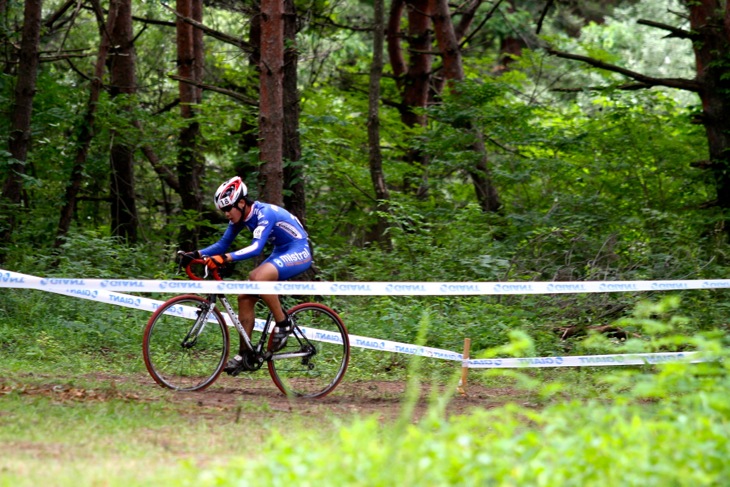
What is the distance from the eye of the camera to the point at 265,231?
8.76 meters

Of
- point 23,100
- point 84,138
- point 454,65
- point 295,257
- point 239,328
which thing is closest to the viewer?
point 239,328

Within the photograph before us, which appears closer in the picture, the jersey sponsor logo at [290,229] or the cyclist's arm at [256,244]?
the cyclist's arm at [256,244]

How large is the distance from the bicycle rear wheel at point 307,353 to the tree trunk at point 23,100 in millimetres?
8100

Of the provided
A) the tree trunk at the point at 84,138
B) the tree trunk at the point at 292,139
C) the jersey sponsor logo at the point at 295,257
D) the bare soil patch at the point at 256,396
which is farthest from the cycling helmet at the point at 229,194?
the tree trunk at the point at 84,138

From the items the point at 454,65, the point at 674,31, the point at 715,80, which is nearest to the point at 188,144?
the point at 454,65

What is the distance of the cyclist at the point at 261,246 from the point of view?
8773 millimetres

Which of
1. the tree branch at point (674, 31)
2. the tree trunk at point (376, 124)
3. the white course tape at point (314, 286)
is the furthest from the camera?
the tree trunk at point (376, 124)

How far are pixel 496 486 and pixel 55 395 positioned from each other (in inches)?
202

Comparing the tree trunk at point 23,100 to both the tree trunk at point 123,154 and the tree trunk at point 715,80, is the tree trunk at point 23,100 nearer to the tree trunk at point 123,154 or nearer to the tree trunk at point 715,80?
the tree trunk at point 123,154

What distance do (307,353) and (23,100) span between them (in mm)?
9022

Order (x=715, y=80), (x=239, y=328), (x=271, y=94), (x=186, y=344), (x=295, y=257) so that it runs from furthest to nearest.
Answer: (x=715, y=80), (x=271, y=94), (x=295, y=257), (x=239, y=328), (x=186, y=344)

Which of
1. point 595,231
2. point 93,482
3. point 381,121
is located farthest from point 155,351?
point 381,121

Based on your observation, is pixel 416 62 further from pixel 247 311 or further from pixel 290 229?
pixel 247 311

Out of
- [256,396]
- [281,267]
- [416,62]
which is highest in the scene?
[416,62]
